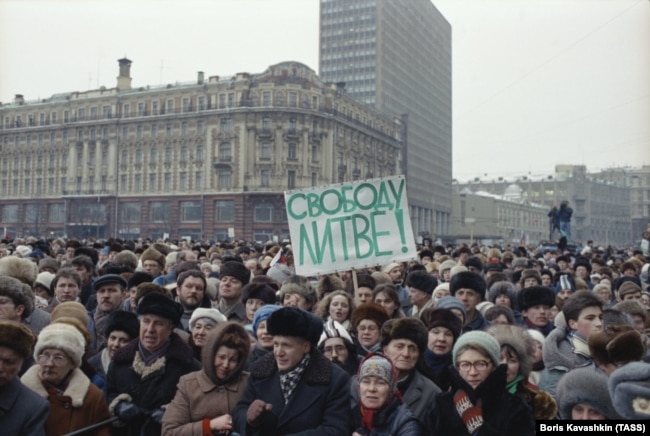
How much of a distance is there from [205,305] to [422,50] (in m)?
111

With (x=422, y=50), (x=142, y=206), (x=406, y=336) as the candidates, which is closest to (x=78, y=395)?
(x=406, y=336)

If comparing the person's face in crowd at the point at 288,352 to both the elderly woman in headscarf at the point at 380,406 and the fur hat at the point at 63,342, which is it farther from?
the fur hat at the point at 63,342

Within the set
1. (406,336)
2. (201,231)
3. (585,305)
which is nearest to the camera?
(406,336)

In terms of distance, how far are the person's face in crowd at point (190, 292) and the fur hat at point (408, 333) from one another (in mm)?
2786

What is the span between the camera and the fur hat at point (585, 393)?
3357 mm

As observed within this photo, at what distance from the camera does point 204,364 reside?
13.6 feet

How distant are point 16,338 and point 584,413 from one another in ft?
10.8

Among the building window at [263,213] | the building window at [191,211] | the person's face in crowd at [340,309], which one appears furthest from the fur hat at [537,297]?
the building window at [191,211]

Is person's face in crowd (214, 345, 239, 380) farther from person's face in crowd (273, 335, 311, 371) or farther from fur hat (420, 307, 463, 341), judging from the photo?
fur hat (420, 307, 463, 341)

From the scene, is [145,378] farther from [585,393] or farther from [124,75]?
[124,75]

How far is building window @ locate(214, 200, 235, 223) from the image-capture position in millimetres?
60000

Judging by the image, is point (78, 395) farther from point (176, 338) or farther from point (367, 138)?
point (367, 138)

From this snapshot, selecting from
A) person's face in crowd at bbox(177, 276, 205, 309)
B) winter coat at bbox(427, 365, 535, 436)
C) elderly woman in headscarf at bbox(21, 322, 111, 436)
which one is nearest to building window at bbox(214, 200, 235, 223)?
person's face in crowd at bbox(177, 276, 205, 309)

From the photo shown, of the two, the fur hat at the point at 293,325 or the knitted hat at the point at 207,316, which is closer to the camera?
the fur hat at the point at 293,325
